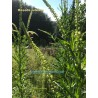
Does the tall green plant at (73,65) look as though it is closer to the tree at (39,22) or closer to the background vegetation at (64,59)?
the background vegetation at (64,59)

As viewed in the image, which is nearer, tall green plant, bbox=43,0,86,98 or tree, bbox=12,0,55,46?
tall green plant, bbox=43,0,86,98

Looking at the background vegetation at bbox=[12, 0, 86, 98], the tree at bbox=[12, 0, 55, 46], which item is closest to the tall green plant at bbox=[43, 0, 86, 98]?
the background vegetation at bbox=[12, 0, 86, 98]

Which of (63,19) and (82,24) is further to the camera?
(63,19)

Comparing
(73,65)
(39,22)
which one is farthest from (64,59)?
(39,22)

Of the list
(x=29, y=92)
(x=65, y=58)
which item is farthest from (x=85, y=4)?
(x=29, y=92)

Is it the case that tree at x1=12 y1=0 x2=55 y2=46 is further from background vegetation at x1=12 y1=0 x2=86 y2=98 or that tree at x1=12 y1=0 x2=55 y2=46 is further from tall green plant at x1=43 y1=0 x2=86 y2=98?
tall green plant at x1=43 y1=0 x2=86 y2=98

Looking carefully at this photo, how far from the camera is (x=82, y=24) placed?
186 cm

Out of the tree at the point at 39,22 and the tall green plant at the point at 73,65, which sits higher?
the tree at the point at 39,22

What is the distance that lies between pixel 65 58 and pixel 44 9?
1.49 ft

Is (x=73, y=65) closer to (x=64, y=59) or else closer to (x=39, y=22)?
(x=64, y=59)

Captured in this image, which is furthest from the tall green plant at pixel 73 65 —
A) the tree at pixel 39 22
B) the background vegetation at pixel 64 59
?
the tree at pixel 39 22
